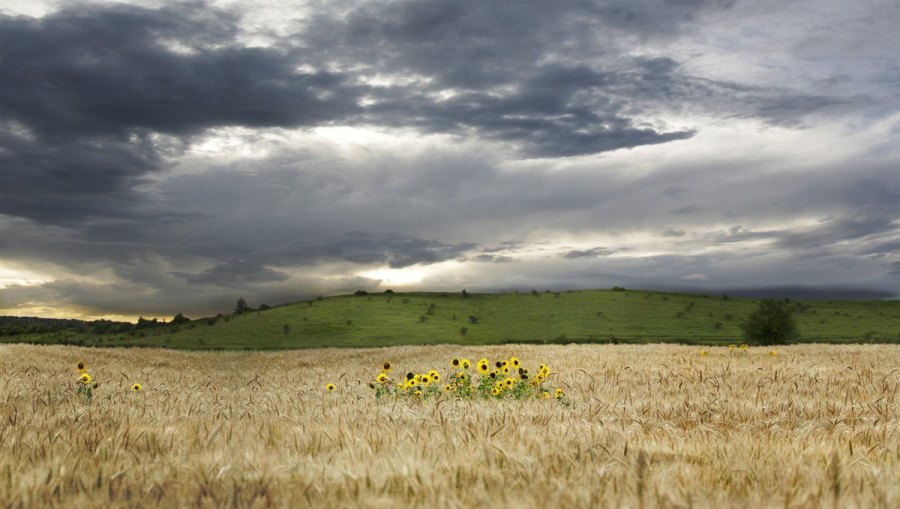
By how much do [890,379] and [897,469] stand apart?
900cm

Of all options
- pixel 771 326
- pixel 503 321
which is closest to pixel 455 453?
pixel 771 326

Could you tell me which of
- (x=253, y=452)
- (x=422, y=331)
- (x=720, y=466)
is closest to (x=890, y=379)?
(x=720, y=466)

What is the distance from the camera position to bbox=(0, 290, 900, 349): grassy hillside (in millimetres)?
60656

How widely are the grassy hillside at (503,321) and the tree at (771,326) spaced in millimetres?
1994

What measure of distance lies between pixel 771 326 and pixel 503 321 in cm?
2656

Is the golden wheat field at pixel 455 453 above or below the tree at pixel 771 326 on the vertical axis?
above

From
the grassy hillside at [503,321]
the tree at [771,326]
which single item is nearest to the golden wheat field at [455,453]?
the grassy hillside at [503,321]

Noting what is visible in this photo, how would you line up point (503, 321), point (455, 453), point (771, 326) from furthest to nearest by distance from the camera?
point (503, 321), point (771, 326), point (455, 453)

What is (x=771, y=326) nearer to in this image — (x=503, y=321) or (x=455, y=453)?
(x=503, y=321)

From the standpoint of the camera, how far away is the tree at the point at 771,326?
55.8 metres

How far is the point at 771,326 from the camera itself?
56.0 metres

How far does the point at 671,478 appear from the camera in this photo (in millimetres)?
3693

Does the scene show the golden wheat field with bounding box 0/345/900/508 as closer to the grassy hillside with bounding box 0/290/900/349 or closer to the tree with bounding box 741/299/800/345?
the grassy hillside with bounding box 0/290/900/349

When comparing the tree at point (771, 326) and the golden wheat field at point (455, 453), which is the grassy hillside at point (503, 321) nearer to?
the tree at point (771, 326)
